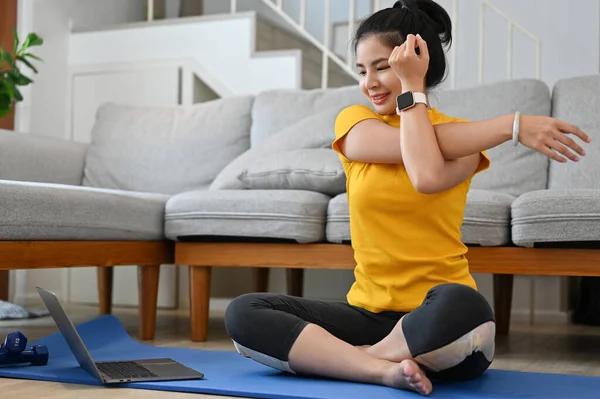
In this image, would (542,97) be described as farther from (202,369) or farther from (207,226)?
(202,369)

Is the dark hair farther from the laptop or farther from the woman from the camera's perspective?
the laptop

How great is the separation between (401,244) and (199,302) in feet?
3.30

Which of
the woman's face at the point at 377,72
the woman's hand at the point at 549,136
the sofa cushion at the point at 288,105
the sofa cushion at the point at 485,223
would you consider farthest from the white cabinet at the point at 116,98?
the woman's hand at the point at 549,136

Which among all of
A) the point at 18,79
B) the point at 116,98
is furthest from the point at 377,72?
the point at 116,98

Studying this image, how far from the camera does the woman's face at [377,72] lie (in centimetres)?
163

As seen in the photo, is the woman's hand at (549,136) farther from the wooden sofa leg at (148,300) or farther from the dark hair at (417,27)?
the wooden sofa leg at (148,300)

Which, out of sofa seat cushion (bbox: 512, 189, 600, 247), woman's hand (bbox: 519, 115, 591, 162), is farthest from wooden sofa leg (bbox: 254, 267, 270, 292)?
woman's hand (bbox: 519, 115, 591, 162)

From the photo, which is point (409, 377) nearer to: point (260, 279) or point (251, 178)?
point (251, 178)

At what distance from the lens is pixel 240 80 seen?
3865 mm

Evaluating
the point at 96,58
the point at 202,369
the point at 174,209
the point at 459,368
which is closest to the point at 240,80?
the point at 96,58

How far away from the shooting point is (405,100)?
1.54 metres

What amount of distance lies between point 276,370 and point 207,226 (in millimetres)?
761

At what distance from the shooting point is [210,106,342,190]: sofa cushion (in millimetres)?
2643

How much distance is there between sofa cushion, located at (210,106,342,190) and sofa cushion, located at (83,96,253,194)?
366 mm
